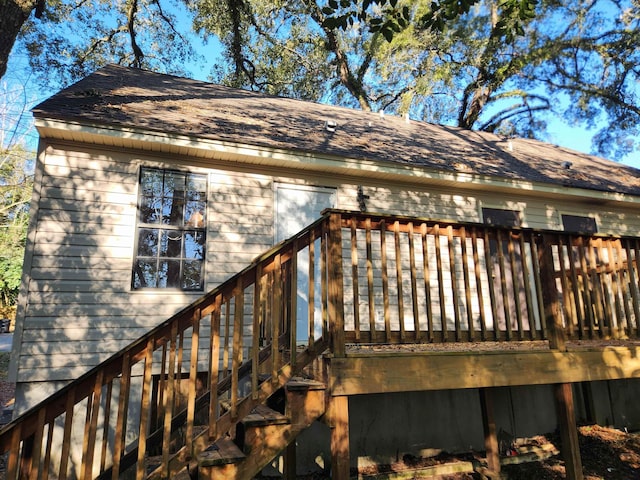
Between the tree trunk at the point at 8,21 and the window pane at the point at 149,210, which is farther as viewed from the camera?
the tree trunk at the point at 8,21

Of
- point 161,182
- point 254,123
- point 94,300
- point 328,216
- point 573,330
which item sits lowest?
point 573,330

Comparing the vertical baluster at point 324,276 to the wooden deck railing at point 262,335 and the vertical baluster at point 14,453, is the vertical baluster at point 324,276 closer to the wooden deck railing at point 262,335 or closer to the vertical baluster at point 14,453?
the wooden deck railing at point 262,335

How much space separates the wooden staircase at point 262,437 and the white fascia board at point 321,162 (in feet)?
11.4

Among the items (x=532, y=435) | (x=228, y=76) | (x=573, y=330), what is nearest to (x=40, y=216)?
(x=573, y=330)

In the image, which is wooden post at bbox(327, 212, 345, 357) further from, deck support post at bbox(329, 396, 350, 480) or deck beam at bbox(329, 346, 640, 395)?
deck support post at bbox(329, 396, 350, 480)

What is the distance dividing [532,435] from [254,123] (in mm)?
6528

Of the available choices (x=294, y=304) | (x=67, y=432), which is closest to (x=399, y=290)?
(x=294, y=304)

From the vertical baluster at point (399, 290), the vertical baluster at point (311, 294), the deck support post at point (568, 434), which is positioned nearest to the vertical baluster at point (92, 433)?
the vertical baluster at point (311, 294)

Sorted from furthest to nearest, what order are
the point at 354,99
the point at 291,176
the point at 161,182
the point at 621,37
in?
the point at 354,99, the point at 621,37, the point at 291,176, the point at 161,182

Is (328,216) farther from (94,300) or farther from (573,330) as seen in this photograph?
(94,300)

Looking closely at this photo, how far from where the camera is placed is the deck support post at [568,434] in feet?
12.5

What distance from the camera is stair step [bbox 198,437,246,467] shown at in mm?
2730

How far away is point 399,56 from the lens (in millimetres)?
16625

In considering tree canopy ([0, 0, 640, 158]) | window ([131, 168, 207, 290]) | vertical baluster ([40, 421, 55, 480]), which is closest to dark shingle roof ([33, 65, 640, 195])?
window ([131, 168, 207, 290])
